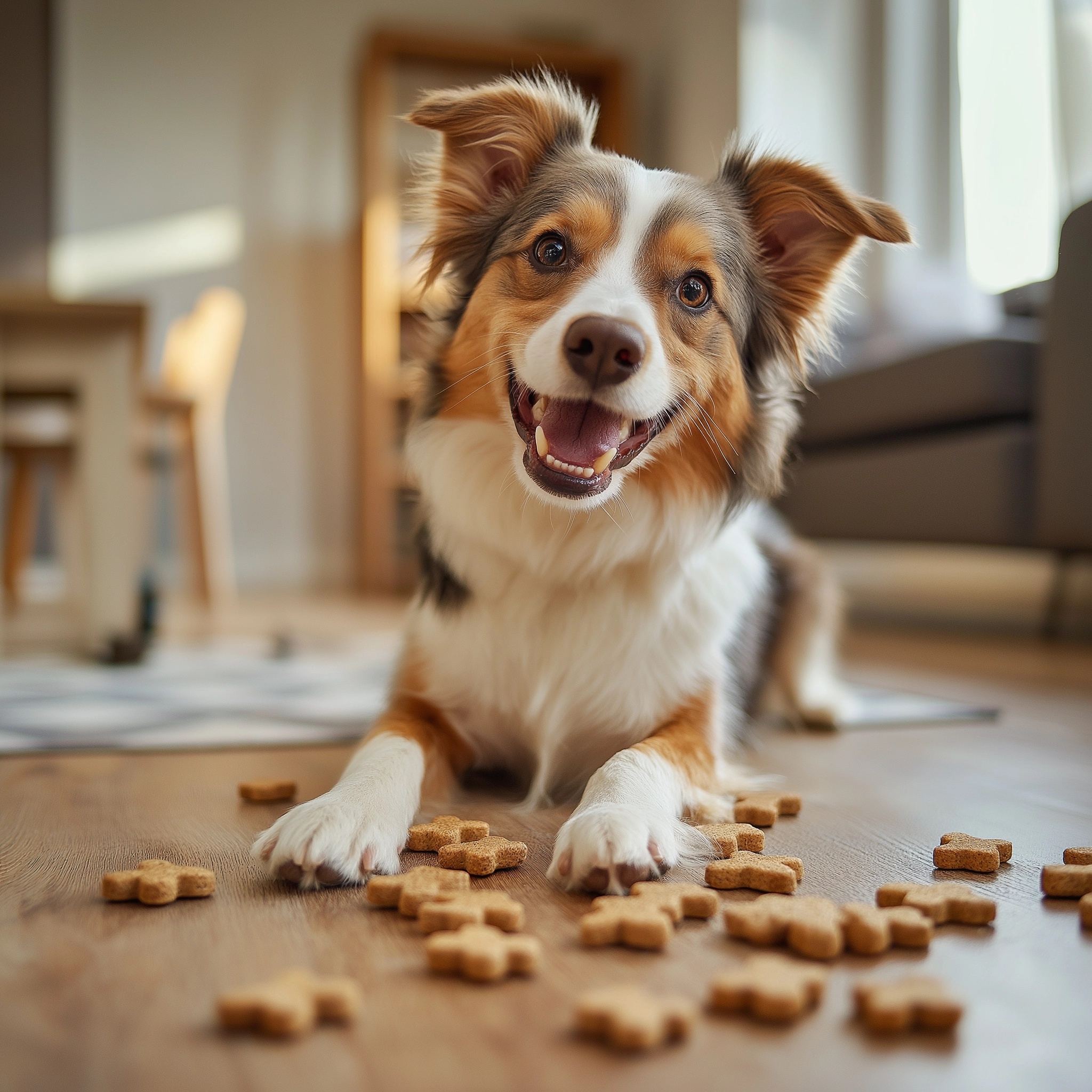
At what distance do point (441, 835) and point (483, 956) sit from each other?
1.26ft

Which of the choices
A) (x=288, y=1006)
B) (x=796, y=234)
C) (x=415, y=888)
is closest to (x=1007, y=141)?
(x=796, y=234)

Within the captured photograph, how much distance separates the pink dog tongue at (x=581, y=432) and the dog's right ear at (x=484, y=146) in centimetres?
44

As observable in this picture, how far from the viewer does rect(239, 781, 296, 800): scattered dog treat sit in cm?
153

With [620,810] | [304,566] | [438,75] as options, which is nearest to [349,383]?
[304,566]

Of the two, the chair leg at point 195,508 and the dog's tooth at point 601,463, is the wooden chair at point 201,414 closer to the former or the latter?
the chair leg at point 195,508

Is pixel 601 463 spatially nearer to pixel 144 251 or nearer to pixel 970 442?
pixel 970 442

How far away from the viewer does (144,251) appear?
6.89m

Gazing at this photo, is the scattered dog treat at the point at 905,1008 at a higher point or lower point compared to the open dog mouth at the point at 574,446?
lower

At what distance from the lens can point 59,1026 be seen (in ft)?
2.65

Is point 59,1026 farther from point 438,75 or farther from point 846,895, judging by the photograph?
point 438,75

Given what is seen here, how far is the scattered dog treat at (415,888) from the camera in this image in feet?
3.46

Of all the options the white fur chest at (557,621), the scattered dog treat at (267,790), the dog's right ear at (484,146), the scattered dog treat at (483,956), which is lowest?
the scattered dog treat at (267,790)

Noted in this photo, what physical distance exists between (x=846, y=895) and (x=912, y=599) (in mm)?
4961

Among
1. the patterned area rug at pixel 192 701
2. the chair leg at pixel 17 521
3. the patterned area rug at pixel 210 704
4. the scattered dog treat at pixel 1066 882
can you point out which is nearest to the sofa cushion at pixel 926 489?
the patterned area rug at pixel 210 704
